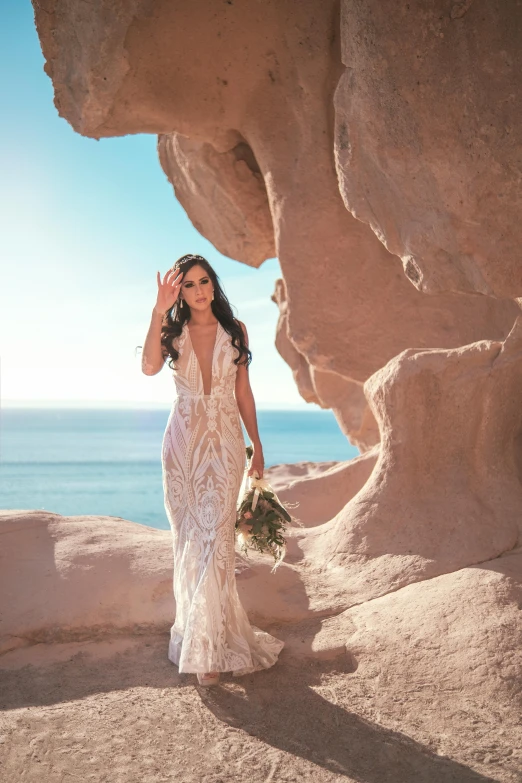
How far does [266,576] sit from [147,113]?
4060 millimetres

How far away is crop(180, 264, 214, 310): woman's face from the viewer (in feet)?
13.2

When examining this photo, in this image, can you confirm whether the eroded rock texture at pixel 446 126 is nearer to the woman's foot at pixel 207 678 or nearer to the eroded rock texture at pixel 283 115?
the eroded rock texture at pixel 283 115

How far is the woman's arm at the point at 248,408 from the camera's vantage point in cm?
409

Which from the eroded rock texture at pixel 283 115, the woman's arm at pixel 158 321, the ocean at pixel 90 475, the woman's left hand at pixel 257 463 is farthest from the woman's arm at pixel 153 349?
the ocean at pixel 90 475

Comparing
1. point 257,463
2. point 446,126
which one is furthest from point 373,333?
point 446,126

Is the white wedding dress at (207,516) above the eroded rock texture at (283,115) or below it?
below

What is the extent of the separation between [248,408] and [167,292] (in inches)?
31.6

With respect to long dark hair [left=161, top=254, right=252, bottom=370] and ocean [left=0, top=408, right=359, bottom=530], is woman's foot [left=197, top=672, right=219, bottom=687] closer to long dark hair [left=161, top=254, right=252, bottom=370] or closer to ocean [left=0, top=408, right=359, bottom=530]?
long dark hair [left=161, top=254, right=252, bottom=370]

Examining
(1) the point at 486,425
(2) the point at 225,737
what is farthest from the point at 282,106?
(2) the point at 225,737

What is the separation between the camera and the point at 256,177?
7.95 m

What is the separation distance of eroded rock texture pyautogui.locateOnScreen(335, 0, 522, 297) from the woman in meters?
1.17

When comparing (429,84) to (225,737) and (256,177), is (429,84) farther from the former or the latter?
(256,177)

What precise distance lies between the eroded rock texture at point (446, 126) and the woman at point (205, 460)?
1.17 metres

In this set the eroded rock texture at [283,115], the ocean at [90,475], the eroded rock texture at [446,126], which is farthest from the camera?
the ocean at [90,475]
